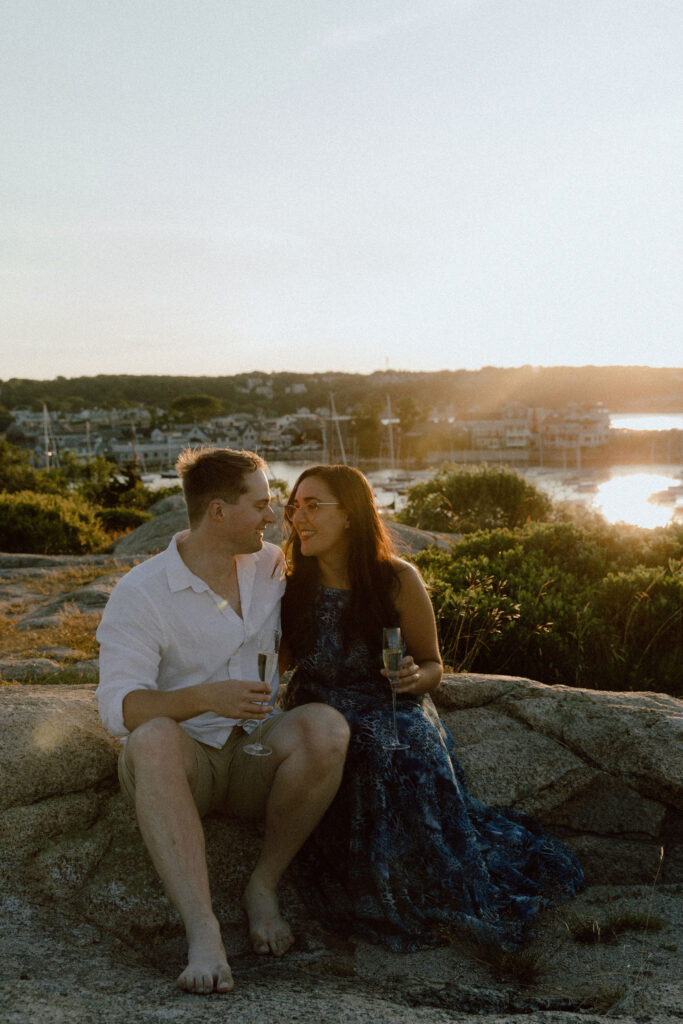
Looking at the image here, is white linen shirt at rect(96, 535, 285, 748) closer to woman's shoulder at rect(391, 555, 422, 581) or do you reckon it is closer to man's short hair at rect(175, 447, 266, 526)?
man's short hair at rect(175, 447, 266, 526)

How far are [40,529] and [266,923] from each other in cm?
1260

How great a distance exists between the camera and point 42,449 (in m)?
50.3

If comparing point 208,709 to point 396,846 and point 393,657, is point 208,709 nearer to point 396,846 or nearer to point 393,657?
point 393,657

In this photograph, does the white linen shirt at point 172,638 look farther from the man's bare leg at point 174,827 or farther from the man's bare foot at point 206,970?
the man's bare foot at point 206,970

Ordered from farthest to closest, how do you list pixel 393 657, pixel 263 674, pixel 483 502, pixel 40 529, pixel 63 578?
pixel 40 529 < pixel 483 502 < pixel 63 578 < pixel 393 657 < pixel 263 674

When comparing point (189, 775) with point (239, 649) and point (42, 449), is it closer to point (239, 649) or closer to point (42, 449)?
point (239, 649)

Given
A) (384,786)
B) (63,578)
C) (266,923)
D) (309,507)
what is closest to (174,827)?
(266,923)

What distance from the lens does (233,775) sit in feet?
10.4

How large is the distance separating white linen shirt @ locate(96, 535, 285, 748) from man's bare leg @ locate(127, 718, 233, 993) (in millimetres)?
210

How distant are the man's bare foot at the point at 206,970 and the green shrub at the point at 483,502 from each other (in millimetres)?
10205

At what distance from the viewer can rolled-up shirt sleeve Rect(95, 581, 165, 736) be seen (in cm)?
285

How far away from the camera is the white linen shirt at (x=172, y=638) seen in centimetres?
290

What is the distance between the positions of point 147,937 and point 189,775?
66cm

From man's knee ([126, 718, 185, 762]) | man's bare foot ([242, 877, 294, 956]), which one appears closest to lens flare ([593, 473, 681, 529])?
man's bare foot ([242, 877, 294, 956])
